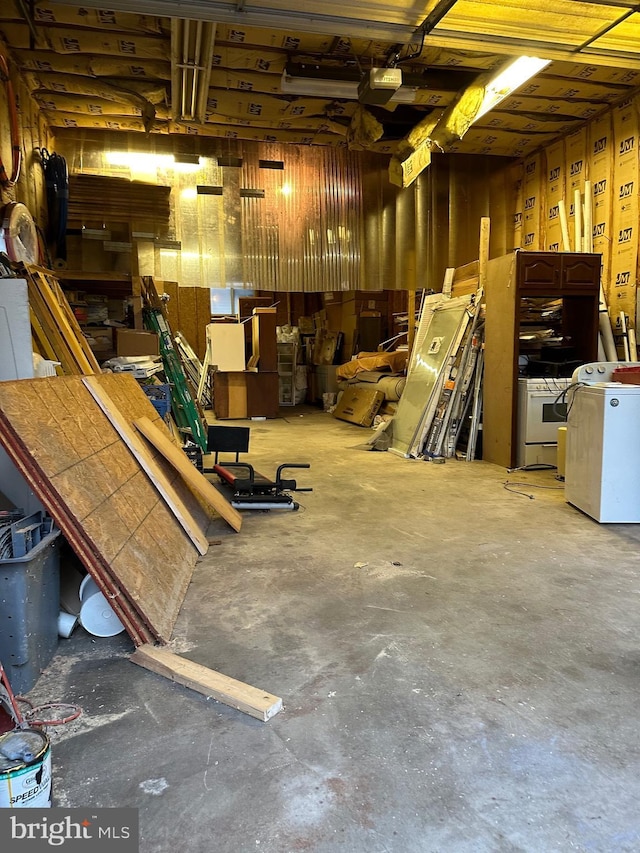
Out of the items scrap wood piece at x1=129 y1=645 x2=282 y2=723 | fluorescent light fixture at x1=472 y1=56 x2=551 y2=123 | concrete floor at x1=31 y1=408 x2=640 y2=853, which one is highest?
fluorescent light fixture at x1=472 y1=56 x2=551 y2=123

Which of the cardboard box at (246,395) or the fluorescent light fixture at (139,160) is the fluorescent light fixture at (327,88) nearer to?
the fluorescent light fixture at (139,160)

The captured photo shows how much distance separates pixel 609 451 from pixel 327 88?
4.42m

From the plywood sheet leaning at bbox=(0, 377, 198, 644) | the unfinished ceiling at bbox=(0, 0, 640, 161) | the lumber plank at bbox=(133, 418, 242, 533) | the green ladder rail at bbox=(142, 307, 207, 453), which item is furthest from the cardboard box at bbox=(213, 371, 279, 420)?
the plywood sheet leaning at bbox=(0, 377, 198, 644)

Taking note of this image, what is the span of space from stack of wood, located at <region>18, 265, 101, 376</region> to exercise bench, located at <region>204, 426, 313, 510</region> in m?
1.16

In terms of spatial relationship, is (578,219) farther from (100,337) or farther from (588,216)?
(100,337)

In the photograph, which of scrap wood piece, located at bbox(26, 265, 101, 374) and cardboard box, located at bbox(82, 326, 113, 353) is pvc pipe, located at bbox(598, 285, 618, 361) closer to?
scrap wood piece, located at bbox(26, 265, 101, 374)

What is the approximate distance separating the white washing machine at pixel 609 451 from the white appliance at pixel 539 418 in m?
1.32

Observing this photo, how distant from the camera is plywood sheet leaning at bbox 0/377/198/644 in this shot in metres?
1.96

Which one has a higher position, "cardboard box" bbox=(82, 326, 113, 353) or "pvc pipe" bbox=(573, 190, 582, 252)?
"pvc pipe" bbox=(573, 190, 582, 252)

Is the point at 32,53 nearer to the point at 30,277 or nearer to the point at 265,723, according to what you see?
the point at 30,277

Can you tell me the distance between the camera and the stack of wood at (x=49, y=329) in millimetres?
3861

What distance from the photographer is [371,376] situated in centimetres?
902

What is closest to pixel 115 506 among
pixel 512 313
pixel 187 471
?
pixel 187 471

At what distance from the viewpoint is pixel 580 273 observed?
17.4 ft
